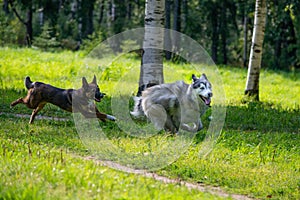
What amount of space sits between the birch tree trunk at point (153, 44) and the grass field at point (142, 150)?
50.3 inches

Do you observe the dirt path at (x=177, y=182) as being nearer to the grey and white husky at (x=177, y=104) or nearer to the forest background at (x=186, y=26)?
the grey and white husky at (x=177, y=104)

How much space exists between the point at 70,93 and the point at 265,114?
18.3 feet

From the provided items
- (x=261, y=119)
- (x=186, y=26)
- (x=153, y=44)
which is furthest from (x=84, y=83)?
(x=186, y=26)

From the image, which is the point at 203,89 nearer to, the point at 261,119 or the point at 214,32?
the point at 261,119

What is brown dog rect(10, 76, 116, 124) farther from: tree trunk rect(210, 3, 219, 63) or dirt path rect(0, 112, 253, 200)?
tree trunk rect(210, 3, 219, 63)

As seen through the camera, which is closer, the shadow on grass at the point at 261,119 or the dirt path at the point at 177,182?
the dirt path at the point at 177,182

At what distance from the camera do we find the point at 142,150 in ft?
30.8

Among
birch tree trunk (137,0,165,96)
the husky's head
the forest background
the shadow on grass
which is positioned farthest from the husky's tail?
the forest background

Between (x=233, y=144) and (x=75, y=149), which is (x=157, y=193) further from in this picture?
(x=233, y=144)

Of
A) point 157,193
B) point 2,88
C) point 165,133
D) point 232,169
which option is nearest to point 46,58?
point 2,88

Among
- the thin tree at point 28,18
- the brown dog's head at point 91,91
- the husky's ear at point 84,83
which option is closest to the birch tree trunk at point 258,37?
the brown dog's head at point 91,91

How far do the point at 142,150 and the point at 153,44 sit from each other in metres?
4.46

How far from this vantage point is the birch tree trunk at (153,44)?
13148 millimetres

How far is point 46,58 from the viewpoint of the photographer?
25250 millimetres
